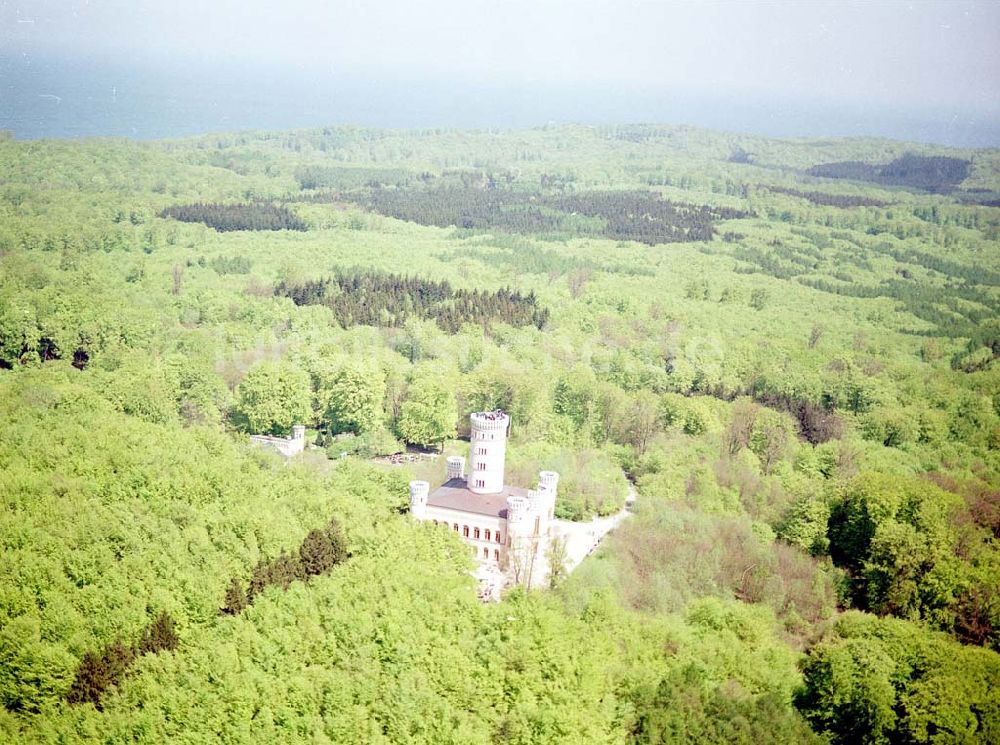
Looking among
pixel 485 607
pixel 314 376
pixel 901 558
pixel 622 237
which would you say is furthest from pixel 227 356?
pixel 622 237

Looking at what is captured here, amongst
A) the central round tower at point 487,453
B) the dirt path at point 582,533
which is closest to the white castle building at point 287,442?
the central round tower at point 487,453

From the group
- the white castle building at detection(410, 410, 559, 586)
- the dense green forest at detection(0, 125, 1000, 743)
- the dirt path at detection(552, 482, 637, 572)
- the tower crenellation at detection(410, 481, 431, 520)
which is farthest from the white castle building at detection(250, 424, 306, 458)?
the dirt path at detection(552, 482, 637, 572)

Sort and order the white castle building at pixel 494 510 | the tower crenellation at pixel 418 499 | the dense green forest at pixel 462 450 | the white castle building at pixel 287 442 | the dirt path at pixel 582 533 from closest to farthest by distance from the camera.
A: 1. the dense green forest at pixel 462 450
2. the white castle building at pixel 494 510
3. the tower crenellation at pixel 418 499
4. the dirt path at pixel 582 533
5. the white castle building at pixel 287 442

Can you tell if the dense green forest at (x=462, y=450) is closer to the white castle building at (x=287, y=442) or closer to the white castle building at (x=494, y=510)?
the white castle building at (x=287, y=442)

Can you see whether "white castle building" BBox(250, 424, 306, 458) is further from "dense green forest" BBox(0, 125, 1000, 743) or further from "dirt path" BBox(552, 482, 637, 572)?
"dirt path" BBox(552, 482, 637, 572)

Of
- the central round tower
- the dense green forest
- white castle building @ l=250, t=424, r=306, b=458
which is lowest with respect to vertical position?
white castle building @ l=250, t=424, r=306, b=458

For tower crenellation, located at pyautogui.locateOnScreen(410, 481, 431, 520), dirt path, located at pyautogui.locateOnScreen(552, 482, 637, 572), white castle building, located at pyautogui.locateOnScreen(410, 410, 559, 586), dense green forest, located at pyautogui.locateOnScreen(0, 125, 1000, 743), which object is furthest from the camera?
dirt path, located at pyautogui.locateOnScreen(552, 482, 637, 572)

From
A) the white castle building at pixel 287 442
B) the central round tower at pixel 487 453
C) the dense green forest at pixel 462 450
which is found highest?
the central round tower at pixel 487 453
